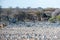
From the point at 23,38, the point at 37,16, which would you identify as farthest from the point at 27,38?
the point at 37,16

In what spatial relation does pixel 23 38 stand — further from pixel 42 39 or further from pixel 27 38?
pixel 42 39

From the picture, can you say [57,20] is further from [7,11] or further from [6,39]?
[6,39]

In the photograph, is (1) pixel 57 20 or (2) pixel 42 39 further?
(1) pixel 57 20

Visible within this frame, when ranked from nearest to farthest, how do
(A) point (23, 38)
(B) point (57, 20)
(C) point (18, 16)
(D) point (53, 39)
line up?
(D) point (53, 39) < (A) point (23, 38) < (B) point (57, 20) < (C) point (18, 16)

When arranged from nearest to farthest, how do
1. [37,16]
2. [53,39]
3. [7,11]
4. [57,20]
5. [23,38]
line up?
[53,39]
[23,38]
[57,20]
[37,16]
[7,11]

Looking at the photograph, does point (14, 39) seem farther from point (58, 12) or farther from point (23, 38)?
point (58, 12)

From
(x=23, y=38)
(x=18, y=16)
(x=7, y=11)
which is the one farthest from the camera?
(x=7, y=11)

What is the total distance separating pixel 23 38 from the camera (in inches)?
372

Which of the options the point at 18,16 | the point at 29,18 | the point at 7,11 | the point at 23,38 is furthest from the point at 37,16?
the point at 23,38

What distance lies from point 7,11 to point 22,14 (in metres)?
4.96

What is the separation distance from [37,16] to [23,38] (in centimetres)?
1810

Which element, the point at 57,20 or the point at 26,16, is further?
the point at 26,16

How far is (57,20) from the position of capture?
2161 centimetres

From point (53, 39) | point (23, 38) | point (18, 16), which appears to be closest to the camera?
point (53, 39)
